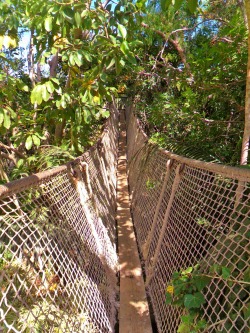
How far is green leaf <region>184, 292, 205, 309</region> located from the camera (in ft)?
4.43

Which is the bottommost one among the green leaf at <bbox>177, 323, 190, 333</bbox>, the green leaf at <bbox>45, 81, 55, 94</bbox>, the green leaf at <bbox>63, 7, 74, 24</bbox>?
the green leaf at <bbox>177, 323, 190, 333</bbox>

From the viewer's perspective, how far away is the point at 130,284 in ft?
7.88

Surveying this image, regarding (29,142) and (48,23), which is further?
(29,142)

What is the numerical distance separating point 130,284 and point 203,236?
41.1 inches

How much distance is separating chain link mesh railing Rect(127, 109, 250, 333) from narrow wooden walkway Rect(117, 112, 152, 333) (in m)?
0.08

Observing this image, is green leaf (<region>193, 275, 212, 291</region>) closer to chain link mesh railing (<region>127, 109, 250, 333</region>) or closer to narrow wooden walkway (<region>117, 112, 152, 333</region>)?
chain link mesh railing (<region>127, 109, 250, 333</region>)

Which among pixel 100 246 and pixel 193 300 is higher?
pixel 193 300

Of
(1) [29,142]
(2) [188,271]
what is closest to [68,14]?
(1) [29,142]

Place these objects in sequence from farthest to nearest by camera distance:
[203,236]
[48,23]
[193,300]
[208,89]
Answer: [208,89] < [48,23] < [203,236] < [193,300]

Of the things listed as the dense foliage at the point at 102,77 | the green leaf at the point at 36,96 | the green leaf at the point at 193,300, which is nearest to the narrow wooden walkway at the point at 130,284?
the green leaf at the point at 193,300

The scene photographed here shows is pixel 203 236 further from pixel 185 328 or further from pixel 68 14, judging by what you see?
pixel 68 14

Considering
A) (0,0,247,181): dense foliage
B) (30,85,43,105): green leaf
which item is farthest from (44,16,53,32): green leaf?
(30,85,43,105): green leaf

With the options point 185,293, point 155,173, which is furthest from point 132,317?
point 155,173

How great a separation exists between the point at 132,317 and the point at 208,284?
2.84 ft
